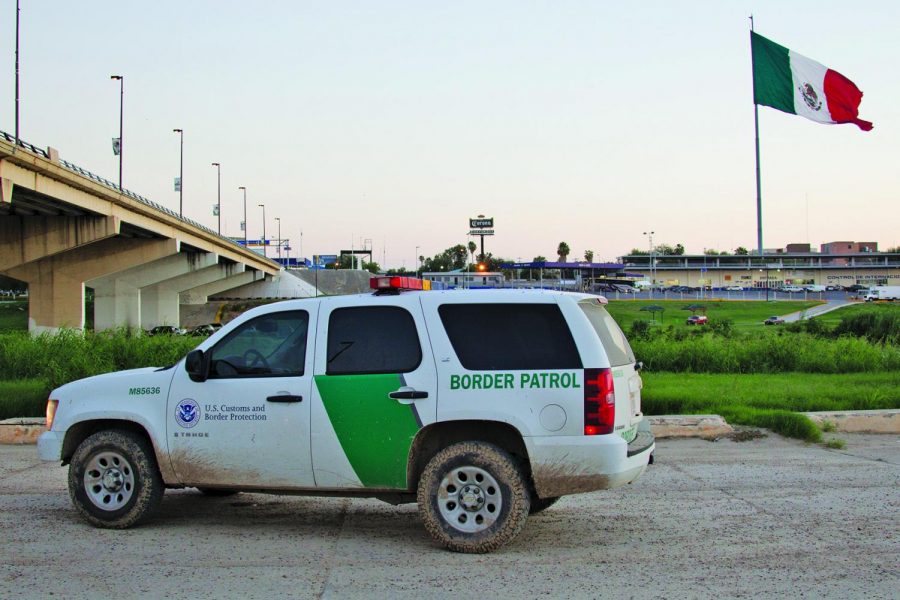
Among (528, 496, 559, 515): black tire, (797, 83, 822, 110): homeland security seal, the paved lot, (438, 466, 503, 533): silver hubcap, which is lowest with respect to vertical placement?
the paved lot

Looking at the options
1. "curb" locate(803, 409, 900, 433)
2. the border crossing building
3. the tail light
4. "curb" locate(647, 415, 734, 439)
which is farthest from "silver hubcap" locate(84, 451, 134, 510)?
the border crossing building

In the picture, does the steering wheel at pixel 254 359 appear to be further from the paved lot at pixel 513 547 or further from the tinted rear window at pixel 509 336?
the tinted rear window at pixel 509 336

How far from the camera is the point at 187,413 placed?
22.6 ft

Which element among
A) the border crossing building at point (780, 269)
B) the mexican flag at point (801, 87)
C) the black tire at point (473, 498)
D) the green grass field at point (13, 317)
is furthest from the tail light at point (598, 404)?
the border crossing building at point (780, 269)

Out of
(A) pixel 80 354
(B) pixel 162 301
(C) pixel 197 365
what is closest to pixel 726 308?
(B) pixel 162 301

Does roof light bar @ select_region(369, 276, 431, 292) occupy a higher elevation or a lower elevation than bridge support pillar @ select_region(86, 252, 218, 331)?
lower

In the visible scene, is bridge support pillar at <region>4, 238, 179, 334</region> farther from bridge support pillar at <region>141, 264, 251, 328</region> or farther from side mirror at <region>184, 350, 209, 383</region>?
side mirror at <region>184, 350, 209, 383</region>

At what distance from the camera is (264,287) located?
10062cm

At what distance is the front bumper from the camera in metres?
7.18

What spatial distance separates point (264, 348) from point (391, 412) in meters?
1.28

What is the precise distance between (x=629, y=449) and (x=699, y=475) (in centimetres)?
299

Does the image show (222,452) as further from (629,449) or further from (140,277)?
(140,277)

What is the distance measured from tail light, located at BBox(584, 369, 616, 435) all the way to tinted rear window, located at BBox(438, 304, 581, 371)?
0.55 feet

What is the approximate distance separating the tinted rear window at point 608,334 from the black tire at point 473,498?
1151mm
